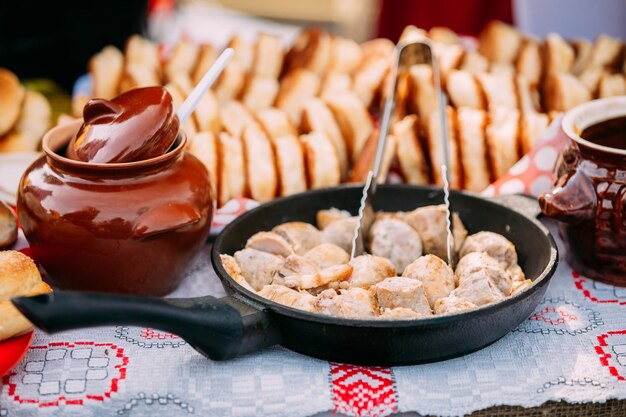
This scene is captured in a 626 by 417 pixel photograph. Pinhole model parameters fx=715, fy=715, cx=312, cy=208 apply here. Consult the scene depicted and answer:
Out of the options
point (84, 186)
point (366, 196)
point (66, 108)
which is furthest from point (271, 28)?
point (84, 186)

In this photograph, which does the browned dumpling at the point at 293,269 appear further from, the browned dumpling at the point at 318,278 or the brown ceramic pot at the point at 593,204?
the brown ceramic pot at the point at 593,204

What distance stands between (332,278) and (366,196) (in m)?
0.30

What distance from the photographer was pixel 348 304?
3.71 ft

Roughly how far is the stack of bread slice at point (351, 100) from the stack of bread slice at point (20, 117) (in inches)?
4.5

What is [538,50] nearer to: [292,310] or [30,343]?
[292,310]

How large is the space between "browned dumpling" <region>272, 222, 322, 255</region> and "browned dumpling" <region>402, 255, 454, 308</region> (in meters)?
0.24

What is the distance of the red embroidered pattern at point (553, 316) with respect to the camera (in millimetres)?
1293

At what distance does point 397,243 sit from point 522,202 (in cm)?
34

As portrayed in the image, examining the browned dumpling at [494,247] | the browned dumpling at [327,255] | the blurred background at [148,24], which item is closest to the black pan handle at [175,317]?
the browned dumpling at [327,255]

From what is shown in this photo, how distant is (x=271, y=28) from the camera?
3.21m

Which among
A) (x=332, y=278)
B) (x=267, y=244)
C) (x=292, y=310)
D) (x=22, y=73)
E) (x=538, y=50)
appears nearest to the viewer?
(x=292, y=310)

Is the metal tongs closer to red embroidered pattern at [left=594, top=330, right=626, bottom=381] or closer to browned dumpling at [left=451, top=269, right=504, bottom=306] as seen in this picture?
browned dumpling at [left=451, top=269, right=504, bottom=306]

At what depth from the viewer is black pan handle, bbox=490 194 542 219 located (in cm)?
151

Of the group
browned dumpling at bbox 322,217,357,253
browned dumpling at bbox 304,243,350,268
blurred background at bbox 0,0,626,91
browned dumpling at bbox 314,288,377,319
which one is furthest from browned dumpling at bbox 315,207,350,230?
blurred background at bbox 0,0,626,91
